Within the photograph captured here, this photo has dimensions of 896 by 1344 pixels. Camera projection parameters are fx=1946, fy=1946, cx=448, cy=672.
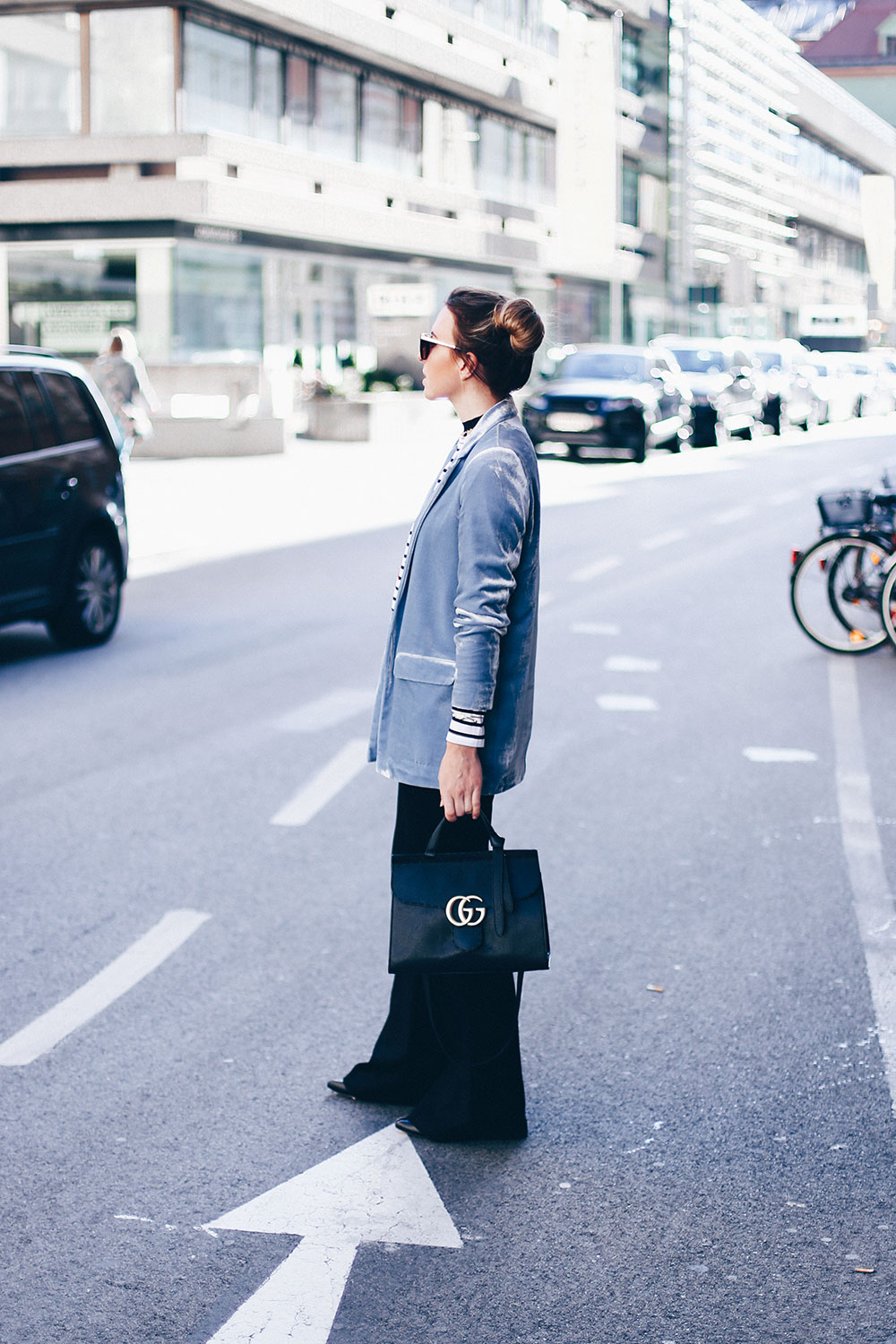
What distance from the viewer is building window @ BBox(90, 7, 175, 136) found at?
37.0 metres

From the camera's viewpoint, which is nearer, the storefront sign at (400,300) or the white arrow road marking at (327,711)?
the white arrow road marking at (327,711)

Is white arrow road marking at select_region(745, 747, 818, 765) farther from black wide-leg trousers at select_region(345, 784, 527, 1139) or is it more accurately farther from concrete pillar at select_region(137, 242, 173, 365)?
concrete pillar at select_region(137, 242, 173, 365)

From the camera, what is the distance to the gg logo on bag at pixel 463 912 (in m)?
3.79

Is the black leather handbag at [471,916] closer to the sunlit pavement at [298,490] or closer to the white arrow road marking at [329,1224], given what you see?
the white arrow road marking at [329,1224]

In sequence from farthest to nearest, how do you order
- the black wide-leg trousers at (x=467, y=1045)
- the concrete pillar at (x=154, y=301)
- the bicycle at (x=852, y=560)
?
the concrete pillar at (x=154, y=301) < the bicycle at (x=852, y=560) < the black wide-leg trousers at (x=467, y=1045)

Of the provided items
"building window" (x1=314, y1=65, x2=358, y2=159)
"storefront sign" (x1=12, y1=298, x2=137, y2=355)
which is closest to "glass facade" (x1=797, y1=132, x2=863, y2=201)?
"building window" (x1=314, y1=65, x2=358, y2=159)

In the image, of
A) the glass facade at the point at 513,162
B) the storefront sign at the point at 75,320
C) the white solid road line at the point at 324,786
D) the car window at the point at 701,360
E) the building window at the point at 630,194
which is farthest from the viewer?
the building window at the point at 630,194

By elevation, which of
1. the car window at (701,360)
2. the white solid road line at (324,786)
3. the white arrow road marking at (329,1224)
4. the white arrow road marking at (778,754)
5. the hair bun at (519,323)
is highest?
the car window at (701,360)

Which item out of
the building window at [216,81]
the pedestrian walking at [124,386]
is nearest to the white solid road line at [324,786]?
the pedestrian walking at [124,386]

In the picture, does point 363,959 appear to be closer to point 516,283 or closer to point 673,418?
point 673,418

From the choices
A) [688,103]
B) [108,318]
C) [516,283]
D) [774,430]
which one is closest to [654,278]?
[688,103]

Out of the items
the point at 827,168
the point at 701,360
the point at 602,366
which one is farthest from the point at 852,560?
the point at 827,168

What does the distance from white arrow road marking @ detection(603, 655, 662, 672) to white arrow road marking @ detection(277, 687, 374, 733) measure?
1.66m

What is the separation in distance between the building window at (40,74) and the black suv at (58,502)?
2765cm
